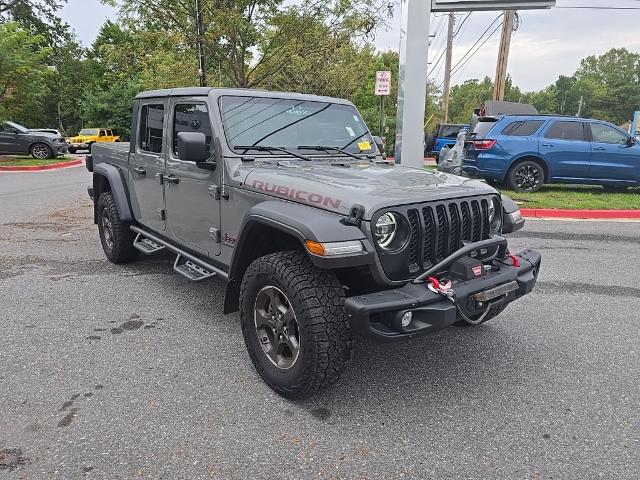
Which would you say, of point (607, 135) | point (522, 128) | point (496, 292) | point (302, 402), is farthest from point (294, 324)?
point (607, 135)

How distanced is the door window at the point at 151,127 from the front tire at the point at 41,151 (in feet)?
61.4

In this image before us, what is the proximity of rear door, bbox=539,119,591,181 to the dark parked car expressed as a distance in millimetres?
17788

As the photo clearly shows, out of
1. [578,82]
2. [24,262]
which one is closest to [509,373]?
[24,262]

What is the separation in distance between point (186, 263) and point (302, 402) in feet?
6.41

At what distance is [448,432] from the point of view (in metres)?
2.67

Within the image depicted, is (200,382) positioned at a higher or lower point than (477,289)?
lower

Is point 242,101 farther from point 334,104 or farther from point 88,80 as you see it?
point 88,80

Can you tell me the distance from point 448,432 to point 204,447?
1288 mm

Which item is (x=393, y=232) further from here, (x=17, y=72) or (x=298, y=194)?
(x=17, y=72)

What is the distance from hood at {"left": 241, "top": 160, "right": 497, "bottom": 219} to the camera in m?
2.81

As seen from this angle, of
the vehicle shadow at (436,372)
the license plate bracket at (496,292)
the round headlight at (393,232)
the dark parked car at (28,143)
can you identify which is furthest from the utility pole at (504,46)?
the round headlight at (393,232)

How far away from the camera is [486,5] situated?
10.5 meters

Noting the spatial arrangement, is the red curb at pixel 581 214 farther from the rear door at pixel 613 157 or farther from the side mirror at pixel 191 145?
the side mirror at pixel 191 145

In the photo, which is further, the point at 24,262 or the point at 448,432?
the point at 24,262
